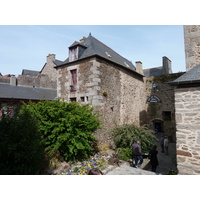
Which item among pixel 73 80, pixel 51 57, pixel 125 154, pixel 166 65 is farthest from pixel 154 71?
pixel 125 154

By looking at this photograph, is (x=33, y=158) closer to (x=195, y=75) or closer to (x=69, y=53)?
(x=195, y=75)

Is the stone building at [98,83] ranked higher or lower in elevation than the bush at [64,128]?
higher

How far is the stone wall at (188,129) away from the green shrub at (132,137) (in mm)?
2633

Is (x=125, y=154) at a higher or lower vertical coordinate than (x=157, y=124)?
lower

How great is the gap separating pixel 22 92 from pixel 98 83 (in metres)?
8.69

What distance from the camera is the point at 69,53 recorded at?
30.5 ft

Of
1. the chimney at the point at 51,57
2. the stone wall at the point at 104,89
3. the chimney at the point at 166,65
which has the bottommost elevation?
the stone wall at the point at 104,89

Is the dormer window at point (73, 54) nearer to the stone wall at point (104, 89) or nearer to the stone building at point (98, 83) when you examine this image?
the stone building at point (98, 83)

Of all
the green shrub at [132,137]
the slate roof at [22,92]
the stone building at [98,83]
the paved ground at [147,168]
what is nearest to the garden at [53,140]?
the green shrub at [132,137]

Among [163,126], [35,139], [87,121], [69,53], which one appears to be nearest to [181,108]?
[87,121]

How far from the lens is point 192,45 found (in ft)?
22.8

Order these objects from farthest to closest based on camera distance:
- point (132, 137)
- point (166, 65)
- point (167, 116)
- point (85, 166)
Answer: point (166, 65) < point (167, 116) < point (132, 137) < point (85, 166)

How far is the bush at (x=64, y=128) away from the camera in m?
5.43

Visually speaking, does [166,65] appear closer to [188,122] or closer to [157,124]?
[157,124]
